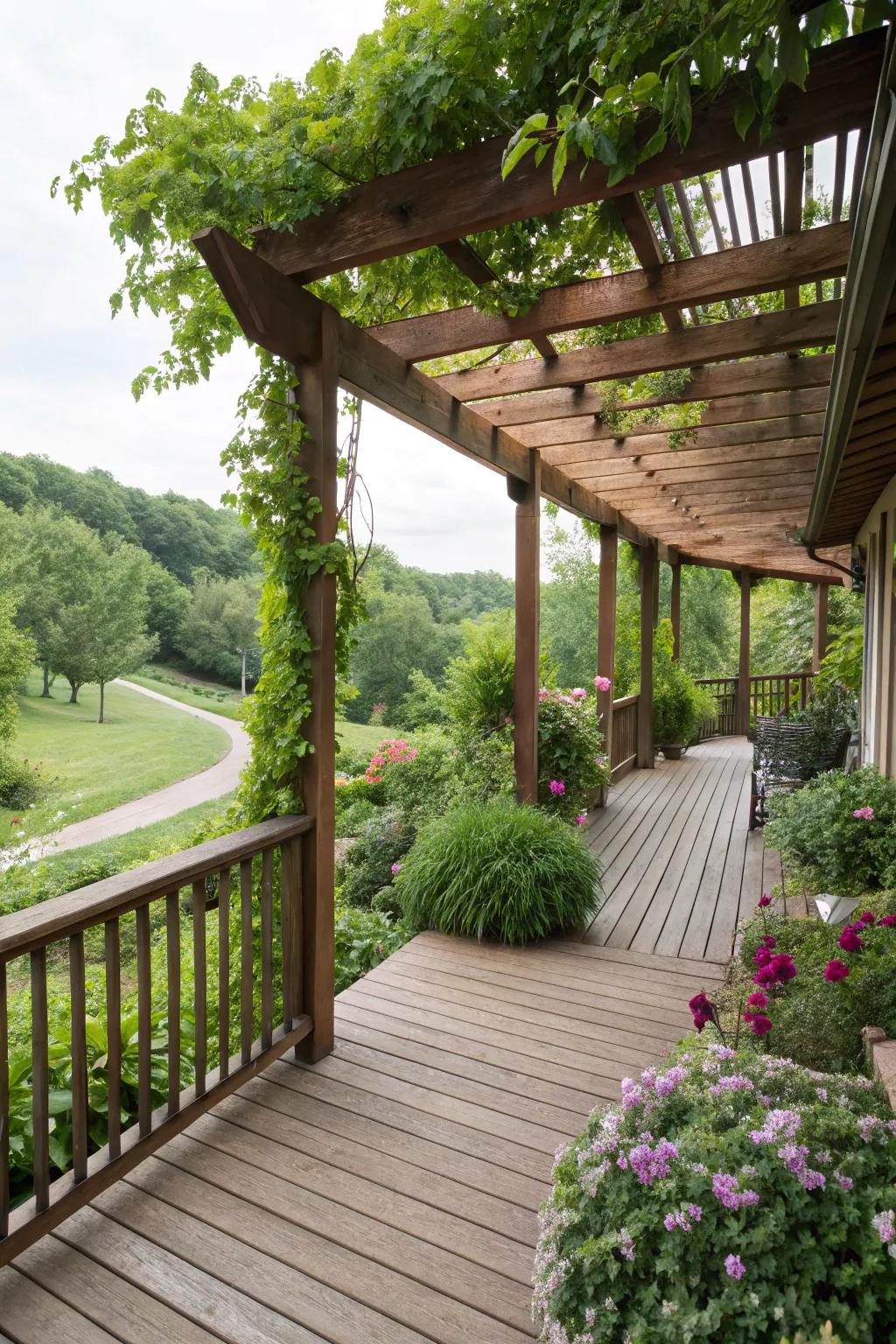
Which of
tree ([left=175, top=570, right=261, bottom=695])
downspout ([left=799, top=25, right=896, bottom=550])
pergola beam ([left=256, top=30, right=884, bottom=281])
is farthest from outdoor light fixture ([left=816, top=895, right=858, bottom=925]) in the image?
tree ([left=175, top=570, right=261, bottom=695])

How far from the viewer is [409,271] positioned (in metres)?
2.70

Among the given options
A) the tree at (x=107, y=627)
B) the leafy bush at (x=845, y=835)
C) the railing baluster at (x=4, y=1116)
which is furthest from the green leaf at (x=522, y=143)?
the tree at (x=107, y=627)

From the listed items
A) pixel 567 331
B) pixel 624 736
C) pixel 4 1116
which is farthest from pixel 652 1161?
pixel 624 736

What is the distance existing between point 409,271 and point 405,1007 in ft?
9.25

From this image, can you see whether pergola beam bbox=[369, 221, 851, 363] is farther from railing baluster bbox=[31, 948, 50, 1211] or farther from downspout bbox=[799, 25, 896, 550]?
railing baluster bbox=[31, 948, 50, 1211]

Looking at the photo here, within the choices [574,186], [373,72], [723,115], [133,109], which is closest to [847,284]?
[723,115]

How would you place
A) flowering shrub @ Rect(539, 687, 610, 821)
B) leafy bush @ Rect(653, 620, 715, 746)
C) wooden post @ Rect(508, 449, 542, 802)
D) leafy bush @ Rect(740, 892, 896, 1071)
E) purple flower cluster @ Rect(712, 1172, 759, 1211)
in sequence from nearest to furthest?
1. purple flower cluster @ Rect(712, 1172, 759, 1211)
2. leafy bush @ Rect(740, 892, 896, 1071)
3. wooden post @ Rect(508, 449, 542, 802)
4. flowering shrub @ Rect(539, 687, 610, 821)
5. leafy bush @ Rect(653, 620, 715, 746)

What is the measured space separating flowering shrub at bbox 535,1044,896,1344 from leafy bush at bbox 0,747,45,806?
14.7m

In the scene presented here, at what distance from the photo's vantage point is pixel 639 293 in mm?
2674

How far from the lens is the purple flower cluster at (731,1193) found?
46.1 inches

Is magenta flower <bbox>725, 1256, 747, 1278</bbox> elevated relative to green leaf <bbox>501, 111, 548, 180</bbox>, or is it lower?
lower

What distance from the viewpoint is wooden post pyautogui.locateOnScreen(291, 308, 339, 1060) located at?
251cm

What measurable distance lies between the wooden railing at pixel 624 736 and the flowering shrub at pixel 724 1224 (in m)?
5.76

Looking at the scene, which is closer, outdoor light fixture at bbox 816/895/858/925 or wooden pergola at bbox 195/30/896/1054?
wooden pergola at bbox 195/30/896/1054
